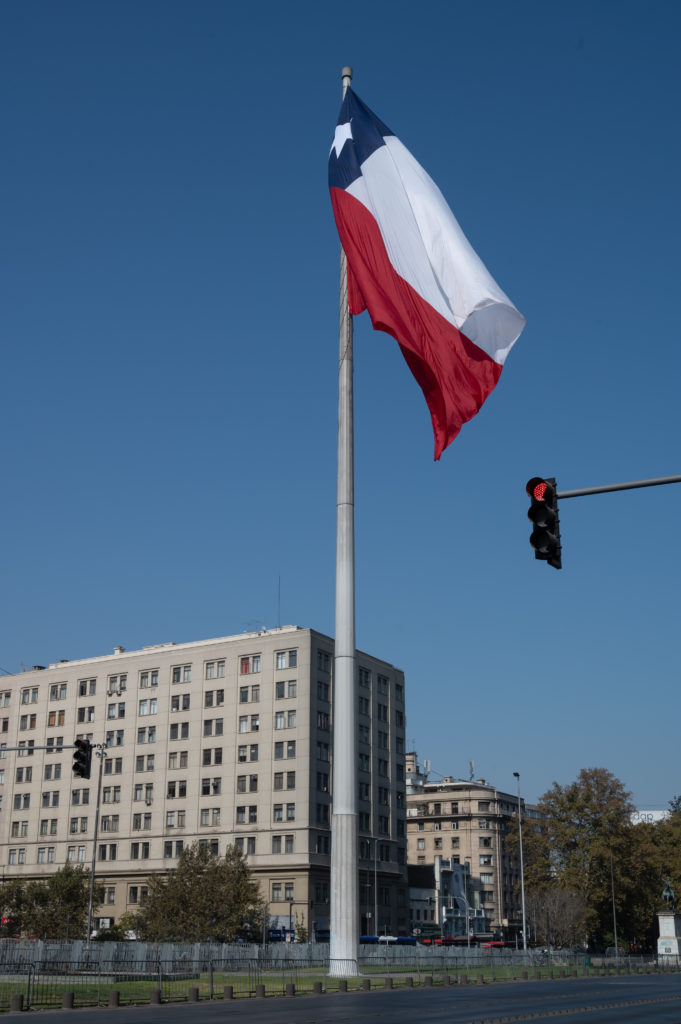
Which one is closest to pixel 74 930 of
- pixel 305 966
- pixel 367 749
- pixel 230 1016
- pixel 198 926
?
pixel 198 926

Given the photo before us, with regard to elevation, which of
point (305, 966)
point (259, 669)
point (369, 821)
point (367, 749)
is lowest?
point (305, 966)

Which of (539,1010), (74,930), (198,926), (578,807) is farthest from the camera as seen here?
(578,807)

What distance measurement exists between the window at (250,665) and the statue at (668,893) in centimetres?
4242

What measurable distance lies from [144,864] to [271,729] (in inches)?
767

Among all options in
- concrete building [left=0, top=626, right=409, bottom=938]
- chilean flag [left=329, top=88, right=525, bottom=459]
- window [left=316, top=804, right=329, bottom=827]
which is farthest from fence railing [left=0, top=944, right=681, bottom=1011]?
concrete building [left=0, top=626, right=409, bottom=938]

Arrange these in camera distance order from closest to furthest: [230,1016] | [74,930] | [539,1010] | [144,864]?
1. [230,1016]
2. [539,1010]
3. [74,930]
4. [144,864]

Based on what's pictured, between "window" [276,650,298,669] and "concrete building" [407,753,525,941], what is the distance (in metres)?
57.5

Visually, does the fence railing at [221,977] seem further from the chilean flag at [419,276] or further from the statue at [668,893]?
the statue at [668,893]

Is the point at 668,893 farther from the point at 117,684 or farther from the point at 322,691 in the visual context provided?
the point at 117,684

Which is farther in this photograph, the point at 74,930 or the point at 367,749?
the point at 367,749

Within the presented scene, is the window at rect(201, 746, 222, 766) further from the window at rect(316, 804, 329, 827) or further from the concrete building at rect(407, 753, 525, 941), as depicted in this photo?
the concrete building at rect(407, 753, 525, 941)

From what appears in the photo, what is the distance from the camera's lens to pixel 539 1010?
1254 inches

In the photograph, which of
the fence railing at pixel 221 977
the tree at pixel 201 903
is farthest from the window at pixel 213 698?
the fence railing at pixel 221 977

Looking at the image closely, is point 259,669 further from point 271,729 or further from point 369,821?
point 369,821
